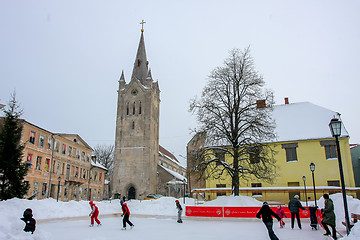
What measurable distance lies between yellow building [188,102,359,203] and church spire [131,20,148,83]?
3078cm

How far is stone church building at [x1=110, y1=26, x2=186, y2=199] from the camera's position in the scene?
2048 inches

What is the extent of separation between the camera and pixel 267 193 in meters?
33.2

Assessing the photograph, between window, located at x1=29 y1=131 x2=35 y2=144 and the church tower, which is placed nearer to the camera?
window, located at x1=29 y1=131 x2=35 y2=144

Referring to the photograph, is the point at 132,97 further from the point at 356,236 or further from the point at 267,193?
the point at 356,236

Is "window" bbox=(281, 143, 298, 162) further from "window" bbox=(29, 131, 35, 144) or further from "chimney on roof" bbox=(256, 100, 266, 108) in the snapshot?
"window" bbox=(29, 131, 35, 144)

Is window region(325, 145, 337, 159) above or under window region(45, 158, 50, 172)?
above

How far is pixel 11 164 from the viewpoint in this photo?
20.7 metres

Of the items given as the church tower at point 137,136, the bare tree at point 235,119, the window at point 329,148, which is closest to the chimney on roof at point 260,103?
the bare tree at point 235,119

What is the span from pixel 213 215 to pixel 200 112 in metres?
9.47

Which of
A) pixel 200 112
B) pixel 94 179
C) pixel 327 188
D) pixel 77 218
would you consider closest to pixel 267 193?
pixel 327 188

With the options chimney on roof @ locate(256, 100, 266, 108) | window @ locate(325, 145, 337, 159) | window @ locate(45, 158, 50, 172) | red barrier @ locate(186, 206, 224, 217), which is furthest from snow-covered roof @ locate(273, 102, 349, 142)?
window @ locate(45, 158, 50, 172)

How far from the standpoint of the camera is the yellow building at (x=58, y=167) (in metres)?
34.8

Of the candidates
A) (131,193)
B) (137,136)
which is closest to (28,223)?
(131,193)

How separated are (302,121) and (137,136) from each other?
29909mm
